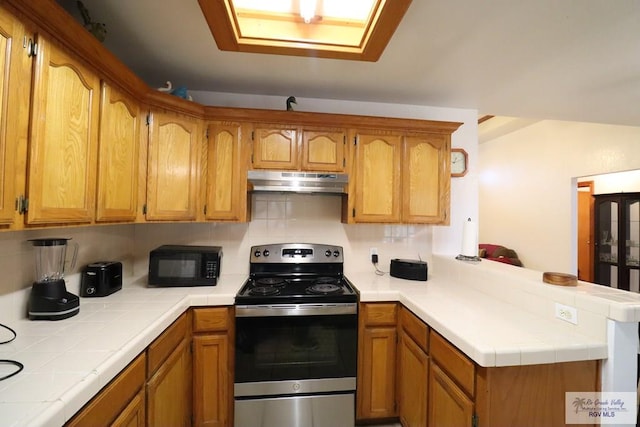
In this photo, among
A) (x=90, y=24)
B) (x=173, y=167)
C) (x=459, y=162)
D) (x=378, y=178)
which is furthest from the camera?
(x=459, y=162)

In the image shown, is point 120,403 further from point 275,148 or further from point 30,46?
point 275,148

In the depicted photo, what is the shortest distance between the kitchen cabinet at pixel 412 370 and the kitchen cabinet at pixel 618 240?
176 inches

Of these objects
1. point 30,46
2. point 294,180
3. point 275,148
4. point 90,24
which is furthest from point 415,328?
point 90,24

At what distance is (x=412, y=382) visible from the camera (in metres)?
1.57

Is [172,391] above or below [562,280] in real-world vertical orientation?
below

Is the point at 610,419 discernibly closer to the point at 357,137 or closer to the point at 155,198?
the point at 357,137

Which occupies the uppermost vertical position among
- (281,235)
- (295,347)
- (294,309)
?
(281,235)

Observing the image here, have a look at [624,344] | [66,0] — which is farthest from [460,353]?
[66,0]

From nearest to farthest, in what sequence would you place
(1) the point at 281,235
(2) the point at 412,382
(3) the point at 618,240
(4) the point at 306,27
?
(4) the point at 306,27
(2) the point at 412,382
(1) the point at 281,235
(3) the point at 618,240

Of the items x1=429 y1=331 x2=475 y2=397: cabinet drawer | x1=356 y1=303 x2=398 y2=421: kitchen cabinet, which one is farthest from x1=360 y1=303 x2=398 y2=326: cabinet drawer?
x1=429 y1=331 x2=475 y2=397: cabinet drawer

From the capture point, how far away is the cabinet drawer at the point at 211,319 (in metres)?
1.60

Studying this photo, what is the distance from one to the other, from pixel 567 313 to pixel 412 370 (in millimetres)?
841

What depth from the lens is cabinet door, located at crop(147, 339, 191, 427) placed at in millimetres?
1180

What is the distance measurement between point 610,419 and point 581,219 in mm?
4968
